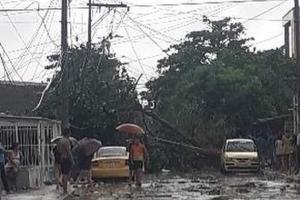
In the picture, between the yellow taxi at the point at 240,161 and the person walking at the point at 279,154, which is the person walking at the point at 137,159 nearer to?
the yellow taxi at the point at 240,161

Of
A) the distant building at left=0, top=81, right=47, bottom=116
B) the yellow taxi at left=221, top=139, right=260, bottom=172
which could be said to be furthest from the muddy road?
the distant building at left=0, top=81, right=47, bottom=116

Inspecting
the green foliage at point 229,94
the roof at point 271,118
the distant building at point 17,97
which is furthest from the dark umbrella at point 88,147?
the distant building at point 17,97

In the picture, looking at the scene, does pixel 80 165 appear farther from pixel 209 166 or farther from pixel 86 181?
pixel 209 166

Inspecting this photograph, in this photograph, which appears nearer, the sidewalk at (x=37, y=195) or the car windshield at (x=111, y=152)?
the sidewalk at (x=37, y=195)

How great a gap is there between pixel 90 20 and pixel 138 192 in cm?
1928

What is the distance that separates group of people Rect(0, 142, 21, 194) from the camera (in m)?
26.0

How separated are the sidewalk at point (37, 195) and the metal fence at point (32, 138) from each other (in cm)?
228

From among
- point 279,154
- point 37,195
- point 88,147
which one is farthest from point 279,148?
point 37,195

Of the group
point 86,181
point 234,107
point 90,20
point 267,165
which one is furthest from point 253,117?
point 86,181

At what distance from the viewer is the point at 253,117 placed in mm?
54312

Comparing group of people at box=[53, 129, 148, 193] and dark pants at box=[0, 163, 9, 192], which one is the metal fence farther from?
dark pants at box=[0, 163, 9, 192]

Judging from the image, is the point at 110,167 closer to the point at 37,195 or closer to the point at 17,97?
the point at 37,195

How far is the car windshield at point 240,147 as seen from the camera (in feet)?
134

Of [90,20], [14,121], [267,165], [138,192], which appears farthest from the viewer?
[267,165]
